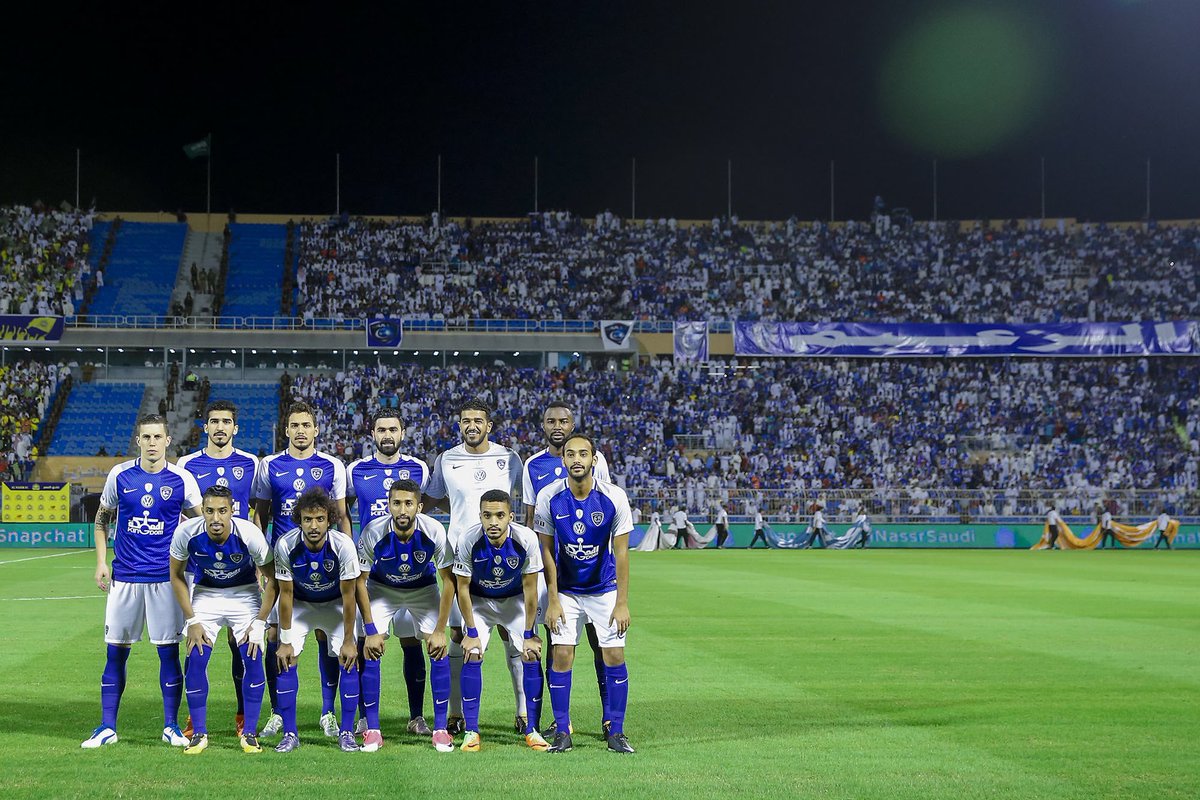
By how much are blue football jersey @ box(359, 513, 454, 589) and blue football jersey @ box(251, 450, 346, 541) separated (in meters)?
0.87

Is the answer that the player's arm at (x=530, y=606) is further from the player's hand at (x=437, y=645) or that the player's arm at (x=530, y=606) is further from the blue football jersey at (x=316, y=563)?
the blue football jersey at (x=316, y=563)

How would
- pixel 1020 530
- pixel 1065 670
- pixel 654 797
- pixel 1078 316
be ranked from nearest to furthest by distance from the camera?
pixel 654 797 → pixel 1065 670 → pixel 1020 530 → pixel 1078 316

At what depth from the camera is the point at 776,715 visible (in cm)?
1023

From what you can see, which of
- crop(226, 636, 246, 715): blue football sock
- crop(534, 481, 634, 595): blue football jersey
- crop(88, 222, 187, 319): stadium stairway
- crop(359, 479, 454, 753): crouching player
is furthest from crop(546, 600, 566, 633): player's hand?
crop(88, 222, 187, 319): stadium stairway

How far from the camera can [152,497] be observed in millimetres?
9703

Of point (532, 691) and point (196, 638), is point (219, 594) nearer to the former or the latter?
point (196, 638)

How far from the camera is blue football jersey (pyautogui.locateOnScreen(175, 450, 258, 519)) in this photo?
10.0m

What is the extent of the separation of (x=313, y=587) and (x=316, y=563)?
0.22 meters

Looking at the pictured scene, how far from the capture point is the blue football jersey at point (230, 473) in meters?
10.0

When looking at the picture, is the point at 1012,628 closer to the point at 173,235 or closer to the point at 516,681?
the point at 516,681

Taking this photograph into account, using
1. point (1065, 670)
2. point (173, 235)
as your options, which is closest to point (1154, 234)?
point (173, 235)

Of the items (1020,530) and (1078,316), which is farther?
(1078,316)

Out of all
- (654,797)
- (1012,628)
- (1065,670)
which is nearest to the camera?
(654,797)

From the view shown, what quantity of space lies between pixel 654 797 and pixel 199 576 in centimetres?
403
